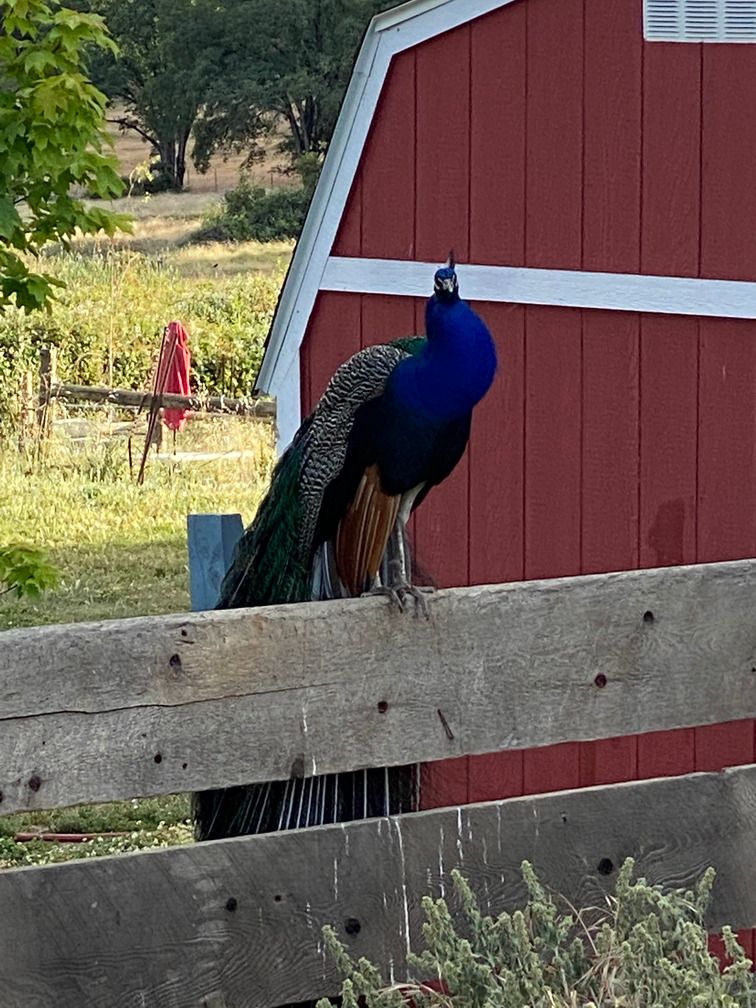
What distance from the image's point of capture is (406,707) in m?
2.49

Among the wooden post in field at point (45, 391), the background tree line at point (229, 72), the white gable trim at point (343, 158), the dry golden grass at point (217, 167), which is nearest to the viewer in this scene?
the white gable trim at point (343, 158)

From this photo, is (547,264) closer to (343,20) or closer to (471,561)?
(471,561)


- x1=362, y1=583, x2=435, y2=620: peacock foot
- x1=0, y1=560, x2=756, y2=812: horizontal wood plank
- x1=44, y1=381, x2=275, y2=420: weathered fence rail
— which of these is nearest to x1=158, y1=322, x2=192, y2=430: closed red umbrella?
x1=44, y1=381, x2=275, y2=420: weathered fence rail

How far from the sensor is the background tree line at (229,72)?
119 ft

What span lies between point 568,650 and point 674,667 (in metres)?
0.18

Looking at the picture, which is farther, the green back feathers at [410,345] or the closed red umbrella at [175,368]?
the closed red umbrella at [175,368]

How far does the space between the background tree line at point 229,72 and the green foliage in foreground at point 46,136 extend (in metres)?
29.3

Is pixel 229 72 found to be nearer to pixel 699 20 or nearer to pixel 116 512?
pixel 116 512

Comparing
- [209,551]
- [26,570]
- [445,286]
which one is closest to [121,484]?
[26,570]

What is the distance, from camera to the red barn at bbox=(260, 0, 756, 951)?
4.21 meters

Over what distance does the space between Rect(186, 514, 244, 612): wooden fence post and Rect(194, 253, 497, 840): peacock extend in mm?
417

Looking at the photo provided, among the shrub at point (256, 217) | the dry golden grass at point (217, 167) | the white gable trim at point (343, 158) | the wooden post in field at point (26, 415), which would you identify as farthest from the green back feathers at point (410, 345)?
the dry golden grass at point (217, 167)

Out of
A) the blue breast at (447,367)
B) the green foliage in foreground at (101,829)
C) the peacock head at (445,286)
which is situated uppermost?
the peacock head at (445,286)

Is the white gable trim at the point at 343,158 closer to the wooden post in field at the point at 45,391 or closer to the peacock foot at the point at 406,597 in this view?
the peacock foot at the point at 406,597
